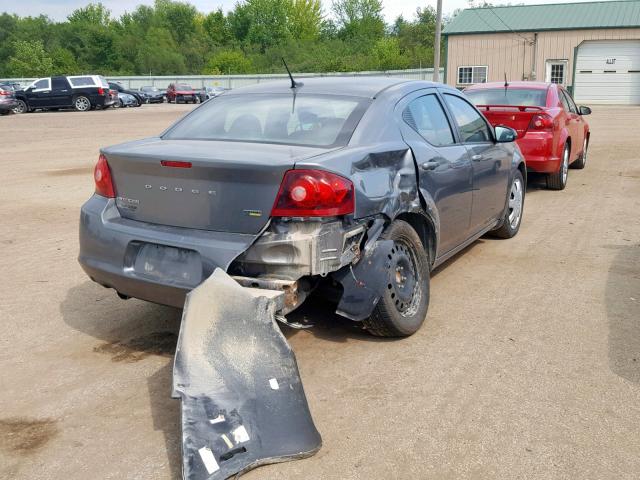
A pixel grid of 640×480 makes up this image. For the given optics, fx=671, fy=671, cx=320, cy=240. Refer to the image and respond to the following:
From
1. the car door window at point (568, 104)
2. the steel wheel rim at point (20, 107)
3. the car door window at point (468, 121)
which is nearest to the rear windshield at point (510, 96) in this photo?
the car door window at point (568, 104)

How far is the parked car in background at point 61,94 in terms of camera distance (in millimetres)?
33719

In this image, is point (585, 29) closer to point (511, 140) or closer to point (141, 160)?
point (511, 140)

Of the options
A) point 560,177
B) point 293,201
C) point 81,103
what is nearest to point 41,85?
point 81,103

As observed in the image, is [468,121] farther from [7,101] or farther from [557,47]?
[557,47]

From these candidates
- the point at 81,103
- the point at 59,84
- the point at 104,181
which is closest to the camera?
the point at 104,181

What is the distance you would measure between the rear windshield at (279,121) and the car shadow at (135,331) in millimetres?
1311

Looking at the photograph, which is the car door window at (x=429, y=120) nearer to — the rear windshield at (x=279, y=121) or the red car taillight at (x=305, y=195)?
the rear windshield at (x=279, y=121)

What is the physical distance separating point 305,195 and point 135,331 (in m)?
1.76

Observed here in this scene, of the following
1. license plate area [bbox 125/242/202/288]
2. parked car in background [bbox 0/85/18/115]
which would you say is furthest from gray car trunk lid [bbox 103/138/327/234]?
parked car in background [bbox 0/85/18/115]

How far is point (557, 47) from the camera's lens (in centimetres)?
4050

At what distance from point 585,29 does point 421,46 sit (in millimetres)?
37977

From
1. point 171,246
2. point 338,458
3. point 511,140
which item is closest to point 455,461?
point 338,458

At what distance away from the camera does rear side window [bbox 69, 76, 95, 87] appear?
33969mm

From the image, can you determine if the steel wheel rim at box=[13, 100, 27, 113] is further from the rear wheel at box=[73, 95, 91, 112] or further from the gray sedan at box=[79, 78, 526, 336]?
the gray sedan at box=[79, 78, 526, 336]
